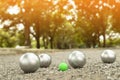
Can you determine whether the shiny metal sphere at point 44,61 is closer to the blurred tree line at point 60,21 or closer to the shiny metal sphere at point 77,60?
the shiny metal sphere at point 77,60

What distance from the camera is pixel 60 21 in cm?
5200

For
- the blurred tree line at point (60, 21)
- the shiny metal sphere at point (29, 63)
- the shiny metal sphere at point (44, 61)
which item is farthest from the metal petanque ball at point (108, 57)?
the blurred tree line at point (60, 21)

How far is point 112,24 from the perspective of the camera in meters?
53.7

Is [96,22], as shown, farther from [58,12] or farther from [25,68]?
[25,68]

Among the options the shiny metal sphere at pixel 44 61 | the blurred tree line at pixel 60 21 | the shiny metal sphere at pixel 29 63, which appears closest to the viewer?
the shiny metal sphere at pixel 29 63

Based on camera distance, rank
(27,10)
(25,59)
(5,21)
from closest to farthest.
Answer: (25,59) → (27,10) → (5,21)

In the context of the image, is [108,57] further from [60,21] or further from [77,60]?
[60,21]

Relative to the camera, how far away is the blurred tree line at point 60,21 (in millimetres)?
38969

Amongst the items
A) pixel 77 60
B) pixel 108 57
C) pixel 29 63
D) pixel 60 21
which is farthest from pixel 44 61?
pixel 60 21

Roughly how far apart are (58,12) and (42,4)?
929 centimetres

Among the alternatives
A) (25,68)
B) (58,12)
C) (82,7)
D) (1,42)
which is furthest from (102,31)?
(25,68)

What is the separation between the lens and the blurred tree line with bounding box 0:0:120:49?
1534 inches

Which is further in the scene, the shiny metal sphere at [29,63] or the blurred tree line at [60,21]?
the blurred tree line at [60,21]

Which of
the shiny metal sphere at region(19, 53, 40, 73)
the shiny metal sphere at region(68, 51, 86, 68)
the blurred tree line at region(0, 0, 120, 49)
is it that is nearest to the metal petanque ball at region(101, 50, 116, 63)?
the shiny metal sphere at region(68, 51, 86, 68)
